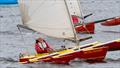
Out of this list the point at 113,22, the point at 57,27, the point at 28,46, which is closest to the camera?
the point at 57,27

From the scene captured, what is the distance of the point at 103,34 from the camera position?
64875 millimetres

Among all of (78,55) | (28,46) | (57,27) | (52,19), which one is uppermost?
(52,19)

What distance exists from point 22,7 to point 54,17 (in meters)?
2.90

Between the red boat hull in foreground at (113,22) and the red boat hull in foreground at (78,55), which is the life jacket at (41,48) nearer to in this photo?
the red boat hull in foreground at (78,55)

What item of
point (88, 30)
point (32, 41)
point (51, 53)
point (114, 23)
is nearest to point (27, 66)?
point (51, 53)

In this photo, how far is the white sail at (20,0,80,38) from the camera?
1574 inches

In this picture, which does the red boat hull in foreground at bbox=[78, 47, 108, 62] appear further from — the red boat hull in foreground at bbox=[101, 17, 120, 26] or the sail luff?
the red boat hull in foreground at bbox=[101, 17, 120, 26]

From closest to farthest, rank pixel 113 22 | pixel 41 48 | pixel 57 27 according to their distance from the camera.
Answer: pixel 57 27, pixel 41 48, pixel 113 22

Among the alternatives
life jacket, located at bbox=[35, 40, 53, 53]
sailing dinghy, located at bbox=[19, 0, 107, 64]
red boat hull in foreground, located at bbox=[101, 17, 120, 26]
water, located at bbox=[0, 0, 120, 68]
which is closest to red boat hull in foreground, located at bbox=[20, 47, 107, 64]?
sailing dinghy, located at bbox=[19, 0, 107, 64]

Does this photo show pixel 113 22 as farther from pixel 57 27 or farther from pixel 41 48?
pixel 57 27

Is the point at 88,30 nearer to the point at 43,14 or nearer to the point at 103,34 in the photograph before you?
the point at 103,34

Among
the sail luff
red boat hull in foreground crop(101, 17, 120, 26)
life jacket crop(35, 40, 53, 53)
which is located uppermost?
the sail luff

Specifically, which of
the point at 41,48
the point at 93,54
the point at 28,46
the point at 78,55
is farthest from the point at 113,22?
the point at 78,55

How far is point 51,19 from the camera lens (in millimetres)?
40719
